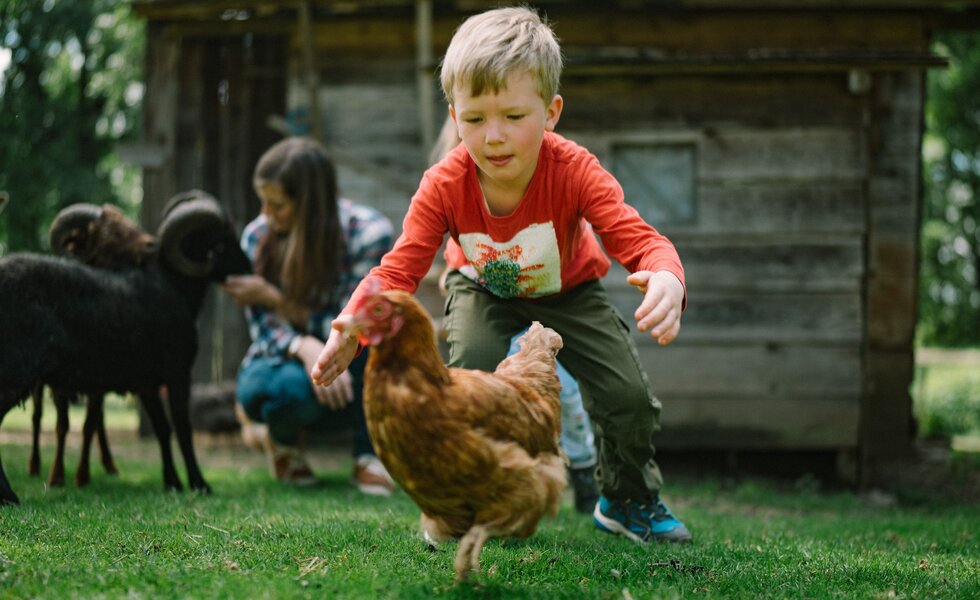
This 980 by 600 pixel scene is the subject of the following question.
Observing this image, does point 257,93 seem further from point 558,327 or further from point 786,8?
point 558,327

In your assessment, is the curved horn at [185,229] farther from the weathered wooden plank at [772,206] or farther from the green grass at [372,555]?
the weathered wooden plank at [772,206]

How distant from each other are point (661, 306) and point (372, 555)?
1.51m

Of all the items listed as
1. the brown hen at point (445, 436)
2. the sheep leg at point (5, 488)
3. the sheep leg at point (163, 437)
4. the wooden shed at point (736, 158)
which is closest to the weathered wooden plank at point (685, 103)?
the wooden shed at point (736, 158)

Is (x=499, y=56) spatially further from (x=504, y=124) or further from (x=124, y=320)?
(x=124, y=320)

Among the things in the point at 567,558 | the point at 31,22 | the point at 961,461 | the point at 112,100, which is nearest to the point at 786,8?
the point at 961,461

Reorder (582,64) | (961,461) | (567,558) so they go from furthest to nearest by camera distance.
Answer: (961,461) → (582,64) → (567,558)

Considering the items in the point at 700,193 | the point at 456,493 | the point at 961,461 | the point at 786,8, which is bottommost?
the point at 961,461

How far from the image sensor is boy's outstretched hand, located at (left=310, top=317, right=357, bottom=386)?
9.53 feet

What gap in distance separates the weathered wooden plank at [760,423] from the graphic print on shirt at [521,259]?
465cm

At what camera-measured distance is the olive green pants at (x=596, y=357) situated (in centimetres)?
366

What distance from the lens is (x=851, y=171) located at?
25.8 feet

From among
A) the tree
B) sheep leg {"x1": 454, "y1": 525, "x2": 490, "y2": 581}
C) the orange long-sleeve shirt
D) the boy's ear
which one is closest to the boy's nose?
the boy's ear

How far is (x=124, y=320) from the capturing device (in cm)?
462

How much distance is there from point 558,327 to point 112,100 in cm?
1170
